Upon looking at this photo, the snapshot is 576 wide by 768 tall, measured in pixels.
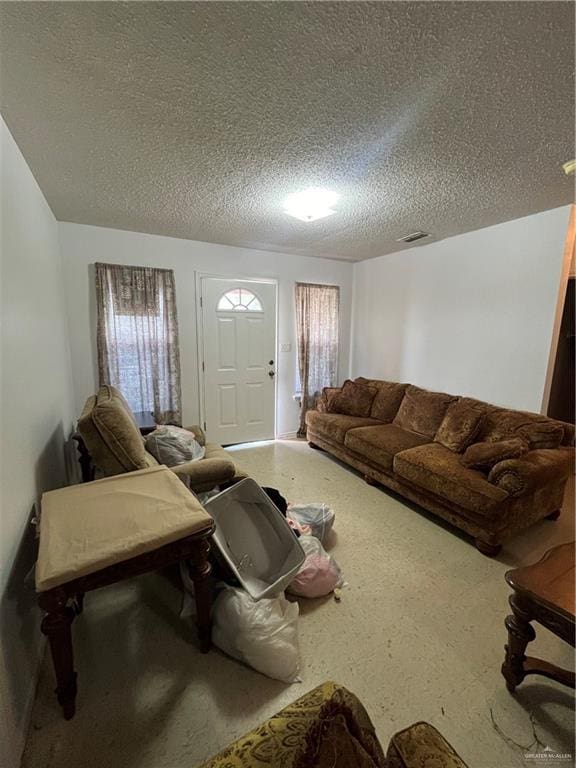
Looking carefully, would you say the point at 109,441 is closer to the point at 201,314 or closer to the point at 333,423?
the point at 201,314

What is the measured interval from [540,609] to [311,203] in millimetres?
2620

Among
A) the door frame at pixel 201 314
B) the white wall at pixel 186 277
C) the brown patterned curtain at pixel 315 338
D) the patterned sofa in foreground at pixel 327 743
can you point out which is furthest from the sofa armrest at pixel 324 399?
the patterned sofa in foreground at pixel 327 743

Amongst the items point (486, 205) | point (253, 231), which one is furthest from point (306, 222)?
point (486, 205)

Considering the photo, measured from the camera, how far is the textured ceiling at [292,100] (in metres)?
1.03

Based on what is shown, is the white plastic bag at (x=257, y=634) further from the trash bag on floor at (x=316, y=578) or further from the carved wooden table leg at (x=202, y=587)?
the trash bag on floor at (x=316, y=578)

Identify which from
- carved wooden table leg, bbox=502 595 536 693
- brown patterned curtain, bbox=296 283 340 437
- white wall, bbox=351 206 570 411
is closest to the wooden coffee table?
carved wooden table leg, bbox=502 595 536 693

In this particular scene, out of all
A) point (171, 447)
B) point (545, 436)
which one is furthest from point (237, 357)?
point (545, 436)

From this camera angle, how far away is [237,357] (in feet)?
13.1

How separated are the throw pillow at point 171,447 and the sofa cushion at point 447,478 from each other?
1690 mm

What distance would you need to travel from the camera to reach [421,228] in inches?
122

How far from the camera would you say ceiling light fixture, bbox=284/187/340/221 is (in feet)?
7.53

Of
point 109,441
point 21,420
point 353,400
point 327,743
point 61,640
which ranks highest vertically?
point 21,420

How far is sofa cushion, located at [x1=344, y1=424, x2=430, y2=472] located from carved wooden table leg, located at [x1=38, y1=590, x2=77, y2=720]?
2411 mm

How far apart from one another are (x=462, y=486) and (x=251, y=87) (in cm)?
252
